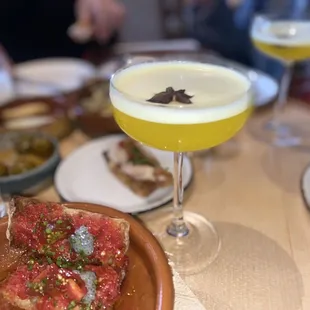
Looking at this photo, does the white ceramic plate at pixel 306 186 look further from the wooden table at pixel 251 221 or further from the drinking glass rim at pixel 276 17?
the drinking glass rim at pixel 276 17

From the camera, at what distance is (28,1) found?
2852 mm

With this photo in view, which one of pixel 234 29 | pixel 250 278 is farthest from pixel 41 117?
pixel 234 29

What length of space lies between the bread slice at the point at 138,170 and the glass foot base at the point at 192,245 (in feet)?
0.37

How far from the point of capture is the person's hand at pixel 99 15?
2.31 metres

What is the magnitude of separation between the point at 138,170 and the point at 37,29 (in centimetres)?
193

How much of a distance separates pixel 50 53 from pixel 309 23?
181cm

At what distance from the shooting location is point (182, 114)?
87 cm

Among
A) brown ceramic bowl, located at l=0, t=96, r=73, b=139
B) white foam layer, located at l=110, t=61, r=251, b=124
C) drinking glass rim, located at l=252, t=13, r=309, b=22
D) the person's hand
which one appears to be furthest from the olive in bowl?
the person's hand

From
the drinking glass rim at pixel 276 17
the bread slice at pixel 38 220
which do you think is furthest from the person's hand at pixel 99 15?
the bread slice at pixel 38 220

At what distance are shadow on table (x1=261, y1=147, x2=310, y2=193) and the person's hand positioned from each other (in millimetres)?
1255

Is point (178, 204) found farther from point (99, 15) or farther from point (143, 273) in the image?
point (99, 15)

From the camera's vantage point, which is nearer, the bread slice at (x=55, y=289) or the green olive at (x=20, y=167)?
the bread slice at (x=55, y=289)

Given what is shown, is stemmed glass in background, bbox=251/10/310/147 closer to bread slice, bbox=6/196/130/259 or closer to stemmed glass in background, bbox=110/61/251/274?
stemmed glass in background, bbox=110/61/251/274

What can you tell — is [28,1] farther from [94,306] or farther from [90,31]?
[94,306]
